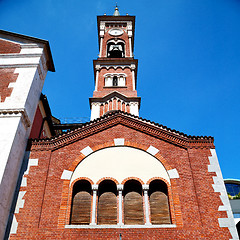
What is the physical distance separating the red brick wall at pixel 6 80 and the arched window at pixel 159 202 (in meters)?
8.49

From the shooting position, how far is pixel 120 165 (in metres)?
11.9

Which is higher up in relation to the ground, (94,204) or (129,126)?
(129,126)

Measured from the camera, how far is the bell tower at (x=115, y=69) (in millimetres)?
25531

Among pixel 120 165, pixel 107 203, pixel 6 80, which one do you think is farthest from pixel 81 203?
pixel 6 80

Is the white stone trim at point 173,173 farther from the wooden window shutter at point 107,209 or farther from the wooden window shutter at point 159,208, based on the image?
the wooden window shutter at point 107,209

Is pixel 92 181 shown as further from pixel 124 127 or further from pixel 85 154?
pixel 124 127

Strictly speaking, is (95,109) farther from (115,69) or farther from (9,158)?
(9,158)

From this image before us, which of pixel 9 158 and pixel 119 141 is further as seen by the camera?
pixel 119 141

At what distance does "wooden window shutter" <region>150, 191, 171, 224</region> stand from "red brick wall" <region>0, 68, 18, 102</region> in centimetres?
873

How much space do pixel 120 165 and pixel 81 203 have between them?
96.4 inches

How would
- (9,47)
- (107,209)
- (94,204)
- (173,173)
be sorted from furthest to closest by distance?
(9,47) < (173,173) < (107,209) < (94,204)

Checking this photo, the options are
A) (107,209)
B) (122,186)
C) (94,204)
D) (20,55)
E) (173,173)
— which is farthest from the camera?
(20,55)

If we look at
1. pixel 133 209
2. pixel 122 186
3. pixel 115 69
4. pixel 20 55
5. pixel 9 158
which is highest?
pixel 115 69

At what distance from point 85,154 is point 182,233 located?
5.57m
